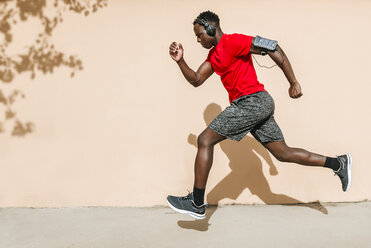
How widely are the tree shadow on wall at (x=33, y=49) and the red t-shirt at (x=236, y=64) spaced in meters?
1.41

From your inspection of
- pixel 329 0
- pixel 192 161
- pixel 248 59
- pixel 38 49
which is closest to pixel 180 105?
pixel 192 161

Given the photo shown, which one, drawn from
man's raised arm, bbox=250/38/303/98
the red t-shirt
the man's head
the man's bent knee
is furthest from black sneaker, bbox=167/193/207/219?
the man's head


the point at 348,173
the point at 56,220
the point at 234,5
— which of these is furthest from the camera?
the point at 234,5

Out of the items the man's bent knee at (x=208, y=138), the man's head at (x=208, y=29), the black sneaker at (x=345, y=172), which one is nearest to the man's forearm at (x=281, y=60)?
the man's head at (x=208, y=29)

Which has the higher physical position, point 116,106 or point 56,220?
point 116,106

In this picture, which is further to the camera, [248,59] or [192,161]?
[192,161]

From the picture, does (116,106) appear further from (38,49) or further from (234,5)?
(234,5)

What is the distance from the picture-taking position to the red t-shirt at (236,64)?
3.76m

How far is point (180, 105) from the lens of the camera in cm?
468

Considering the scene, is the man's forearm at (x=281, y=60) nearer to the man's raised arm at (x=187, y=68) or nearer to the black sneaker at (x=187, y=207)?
the man's raised arm at (x=187, y=68)

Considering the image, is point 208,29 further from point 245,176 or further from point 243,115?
point 245,176

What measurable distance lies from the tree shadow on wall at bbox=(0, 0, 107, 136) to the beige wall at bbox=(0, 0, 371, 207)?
0.06 meters

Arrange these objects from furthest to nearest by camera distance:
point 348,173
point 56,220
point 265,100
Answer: point 56,220
point 348,173
point 265,100

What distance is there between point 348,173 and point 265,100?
0.98 metres
